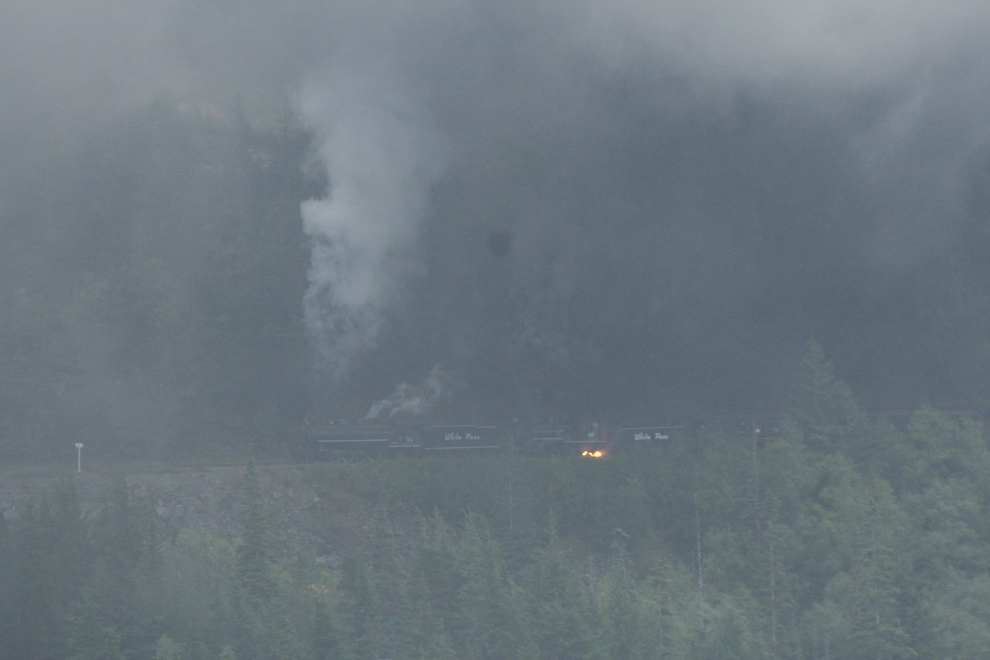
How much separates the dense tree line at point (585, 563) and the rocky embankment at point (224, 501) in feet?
2.34

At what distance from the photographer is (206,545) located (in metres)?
31.9

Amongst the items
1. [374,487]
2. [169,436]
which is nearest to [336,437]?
[374,487]

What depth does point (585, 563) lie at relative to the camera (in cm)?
3694

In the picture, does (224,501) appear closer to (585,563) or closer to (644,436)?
(585,563)

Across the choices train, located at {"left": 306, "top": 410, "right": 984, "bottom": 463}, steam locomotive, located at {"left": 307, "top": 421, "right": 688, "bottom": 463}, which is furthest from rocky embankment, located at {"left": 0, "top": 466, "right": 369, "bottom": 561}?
train, located at {"left": 306, "top": 410, "right": 984, "bottom": 463}

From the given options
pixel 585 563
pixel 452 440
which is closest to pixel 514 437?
pixel 452 440

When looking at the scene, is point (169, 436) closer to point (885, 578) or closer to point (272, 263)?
point (272, 263)

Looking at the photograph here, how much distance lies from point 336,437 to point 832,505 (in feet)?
68.8

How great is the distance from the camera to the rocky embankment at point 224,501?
3481cm

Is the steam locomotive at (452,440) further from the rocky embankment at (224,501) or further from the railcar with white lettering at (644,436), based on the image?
the rocky embankment at (224,501)

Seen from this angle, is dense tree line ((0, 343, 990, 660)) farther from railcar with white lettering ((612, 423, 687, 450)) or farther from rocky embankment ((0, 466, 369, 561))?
railcar with white lettering ((612, 423, 687, 450))

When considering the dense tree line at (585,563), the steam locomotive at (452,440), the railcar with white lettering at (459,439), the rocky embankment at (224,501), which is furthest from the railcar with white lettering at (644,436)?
the rocky embankment at (224,501)

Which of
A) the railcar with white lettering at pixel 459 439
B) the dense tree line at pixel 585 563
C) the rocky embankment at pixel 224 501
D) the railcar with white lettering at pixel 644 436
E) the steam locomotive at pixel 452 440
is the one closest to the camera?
the dense tree line at pixel 585 563

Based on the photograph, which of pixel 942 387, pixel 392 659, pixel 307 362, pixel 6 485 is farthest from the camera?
pixel 942 387
